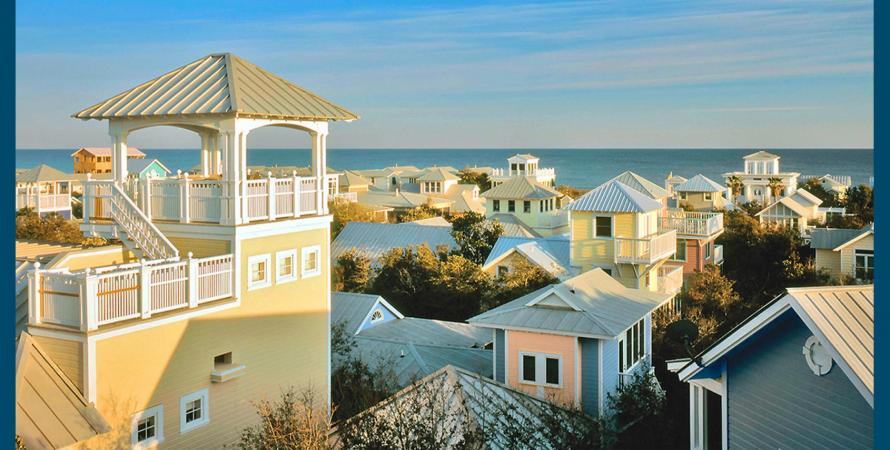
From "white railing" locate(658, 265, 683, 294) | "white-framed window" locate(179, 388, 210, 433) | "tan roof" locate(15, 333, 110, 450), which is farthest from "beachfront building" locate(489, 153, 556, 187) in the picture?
"tan roof" locate(15, 333, 110, 450)

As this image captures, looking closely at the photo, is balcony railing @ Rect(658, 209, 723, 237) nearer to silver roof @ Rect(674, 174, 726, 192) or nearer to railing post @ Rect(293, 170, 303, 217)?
silver roof @ Rect(674, 174, 726, 192)

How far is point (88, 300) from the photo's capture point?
11.2 meters

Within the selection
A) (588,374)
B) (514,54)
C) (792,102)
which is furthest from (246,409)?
(792,102)

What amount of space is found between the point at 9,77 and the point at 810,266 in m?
35.5

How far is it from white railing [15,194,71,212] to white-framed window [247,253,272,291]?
2941 cm

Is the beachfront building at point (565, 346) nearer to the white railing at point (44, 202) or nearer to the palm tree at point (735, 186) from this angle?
the white railing at point (44, 202)

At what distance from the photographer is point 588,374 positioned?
18312mm

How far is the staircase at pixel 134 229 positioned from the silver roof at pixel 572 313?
7310mm

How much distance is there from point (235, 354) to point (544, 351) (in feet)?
23.8

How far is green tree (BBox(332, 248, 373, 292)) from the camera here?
111ft

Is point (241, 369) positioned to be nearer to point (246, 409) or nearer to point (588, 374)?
point (246, 409)

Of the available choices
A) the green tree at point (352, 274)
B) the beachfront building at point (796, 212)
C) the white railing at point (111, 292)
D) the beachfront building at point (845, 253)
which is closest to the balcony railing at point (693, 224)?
the beachfront building at point (845, 253)

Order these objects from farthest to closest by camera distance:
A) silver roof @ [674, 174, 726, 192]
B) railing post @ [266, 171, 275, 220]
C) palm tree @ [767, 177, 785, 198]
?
palm tree @ [767, 177, 785, 198], silver roof @ [674, 174, 726, 192], railing post @ [266, 171, 275, 220]

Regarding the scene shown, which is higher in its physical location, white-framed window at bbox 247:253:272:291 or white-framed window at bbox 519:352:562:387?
white-framed window at bbox 247:253:272:291
